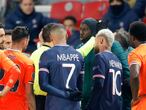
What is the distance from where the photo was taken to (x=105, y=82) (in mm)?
9492

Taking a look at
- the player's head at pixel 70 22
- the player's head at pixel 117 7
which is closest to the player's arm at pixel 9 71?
the player's head at pixel 70 22

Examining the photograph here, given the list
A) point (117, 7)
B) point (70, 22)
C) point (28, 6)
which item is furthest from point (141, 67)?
point (28, 6)

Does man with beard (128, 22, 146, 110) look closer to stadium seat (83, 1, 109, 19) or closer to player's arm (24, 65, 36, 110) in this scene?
player's arm (24, 65, 36, 110)

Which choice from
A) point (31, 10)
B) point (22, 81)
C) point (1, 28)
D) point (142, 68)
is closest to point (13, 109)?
point (22, 81)

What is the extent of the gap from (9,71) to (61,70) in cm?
75

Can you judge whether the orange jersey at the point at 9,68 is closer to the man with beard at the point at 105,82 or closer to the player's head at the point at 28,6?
the man with beard at the point at 105,82

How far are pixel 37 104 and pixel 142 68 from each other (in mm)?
1703

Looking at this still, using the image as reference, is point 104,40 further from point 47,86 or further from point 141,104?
point 47,86

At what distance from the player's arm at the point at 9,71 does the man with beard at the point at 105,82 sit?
136cm

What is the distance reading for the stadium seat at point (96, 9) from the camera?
15867 millimetres

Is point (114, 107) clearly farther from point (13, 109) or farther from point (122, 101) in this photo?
point (13, 109)

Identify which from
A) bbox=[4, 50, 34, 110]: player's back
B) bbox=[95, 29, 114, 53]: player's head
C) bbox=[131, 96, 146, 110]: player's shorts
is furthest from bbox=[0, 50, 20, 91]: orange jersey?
bbox=[131, 96, 146, 110]: player's shorts

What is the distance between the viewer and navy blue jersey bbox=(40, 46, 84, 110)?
891 centimetres

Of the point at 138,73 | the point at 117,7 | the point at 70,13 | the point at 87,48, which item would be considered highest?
the point at 117,7
